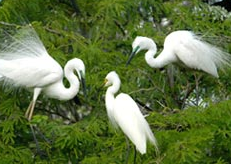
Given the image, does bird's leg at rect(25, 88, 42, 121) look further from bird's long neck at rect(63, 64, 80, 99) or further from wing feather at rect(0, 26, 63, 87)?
bird's long neck at rect(63, 64, 80, 99)

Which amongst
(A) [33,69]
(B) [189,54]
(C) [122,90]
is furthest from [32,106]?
(B) [189,54]

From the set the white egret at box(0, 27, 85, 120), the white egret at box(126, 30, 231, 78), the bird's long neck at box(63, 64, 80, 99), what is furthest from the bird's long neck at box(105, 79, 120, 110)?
the white egret at box(126, 30, 231, 78)

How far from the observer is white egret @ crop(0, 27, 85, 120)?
489 centimetres

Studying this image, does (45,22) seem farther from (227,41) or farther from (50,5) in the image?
(227,41)

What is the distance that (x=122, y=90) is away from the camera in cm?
471

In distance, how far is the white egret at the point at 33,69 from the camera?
4891 millimetres

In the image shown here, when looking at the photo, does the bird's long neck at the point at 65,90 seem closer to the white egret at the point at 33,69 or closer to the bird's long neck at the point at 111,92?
the white egret at the point at 33,69

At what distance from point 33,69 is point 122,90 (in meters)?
0.60

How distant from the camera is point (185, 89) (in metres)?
5.41

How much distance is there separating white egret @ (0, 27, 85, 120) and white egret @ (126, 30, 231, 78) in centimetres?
58

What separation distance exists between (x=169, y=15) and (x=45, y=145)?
1409mm

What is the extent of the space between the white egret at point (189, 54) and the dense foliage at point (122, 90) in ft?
0.25

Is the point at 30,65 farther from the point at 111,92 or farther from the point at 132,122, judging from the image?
the point at 132,122

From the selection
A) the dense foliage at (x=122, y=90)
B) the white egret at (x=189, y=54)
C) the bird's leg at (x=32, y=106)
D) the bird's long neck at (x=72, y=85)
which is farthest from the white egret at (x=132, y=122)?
the white egret at (x=189, y=54)
